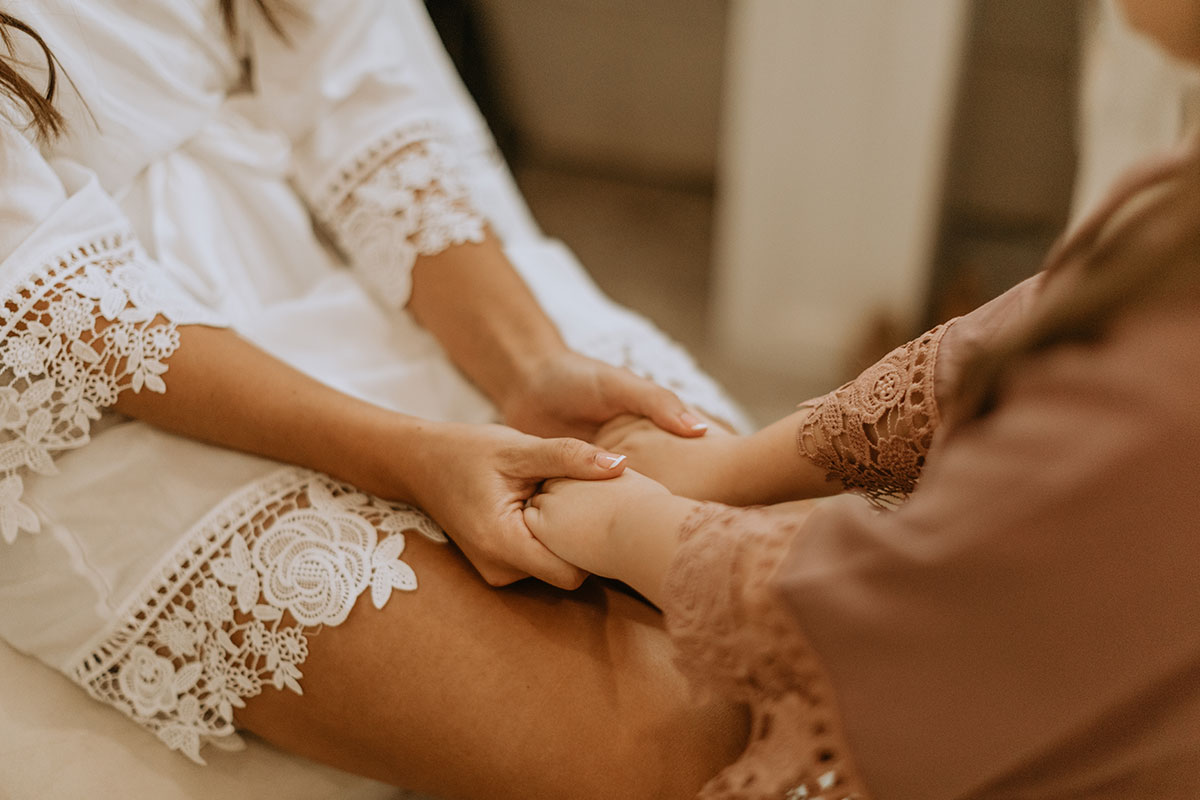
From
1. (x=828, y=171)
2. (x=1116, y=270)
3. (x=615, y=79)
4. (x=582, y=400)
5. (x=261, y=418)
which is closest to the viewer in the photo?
(x=1116, y=270)

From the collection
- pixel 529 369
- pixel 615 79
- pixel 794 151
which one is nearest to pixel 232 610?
pixel 529 369

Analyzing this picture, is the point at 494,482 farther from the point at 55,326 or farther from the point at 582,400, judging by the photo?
the point at 55,326

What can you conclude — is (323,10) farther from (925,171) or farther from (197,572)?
(925,171)

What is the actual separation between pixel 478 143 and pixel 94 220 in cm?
41

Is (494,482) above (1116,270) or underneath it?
underneath

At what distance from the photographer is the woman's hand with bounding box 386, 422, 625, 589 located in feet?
2.30

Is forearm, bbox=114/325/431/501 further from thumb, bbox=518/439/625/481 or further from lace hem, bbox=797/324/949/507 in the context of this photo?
lace hem, bbox=797/324/949/507

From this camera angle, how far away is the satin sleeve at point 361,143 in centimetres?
92

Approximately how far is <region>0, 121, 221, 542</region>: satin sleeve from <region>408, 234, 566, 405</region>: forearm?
243 mm

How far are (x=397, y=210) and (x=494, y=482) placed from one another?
0.32m

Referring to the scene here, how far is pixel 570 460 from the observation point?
0.72 m

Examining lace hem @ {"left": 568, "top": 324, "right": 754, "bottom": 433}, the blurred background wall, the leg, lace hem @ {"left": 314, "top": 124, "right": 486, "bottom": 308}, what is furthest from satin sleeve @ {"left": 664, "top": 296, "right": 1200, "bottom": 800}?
the blurred background wall

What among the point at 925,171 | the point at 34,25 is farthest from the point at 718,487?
the point at 925,171

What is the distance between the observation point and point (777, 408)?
72.6 inches
